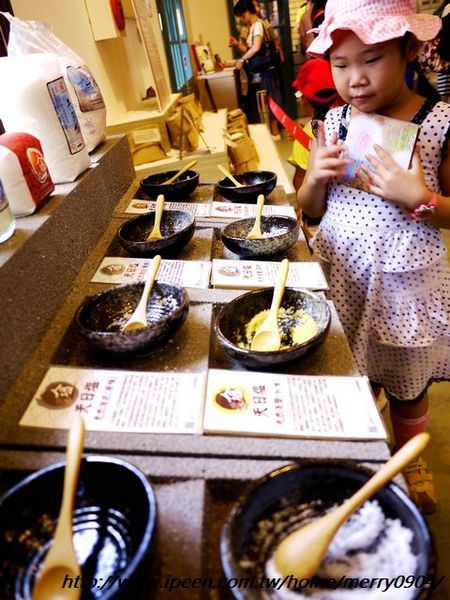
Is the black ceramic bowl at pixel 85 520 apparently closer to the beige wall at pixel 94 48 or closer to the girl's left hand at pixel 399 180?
the girl's left hand at pixel 399 180

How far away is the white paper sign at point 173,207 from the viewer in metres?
1.70

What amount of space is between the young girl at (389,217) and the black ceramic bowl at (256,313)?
1.10 feet

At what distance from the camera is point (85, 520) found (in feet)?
2.21

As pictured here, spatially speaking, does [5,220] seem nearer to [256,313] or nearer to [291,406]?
[256,313]

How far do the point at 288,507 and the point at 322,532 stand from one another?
0.28ft

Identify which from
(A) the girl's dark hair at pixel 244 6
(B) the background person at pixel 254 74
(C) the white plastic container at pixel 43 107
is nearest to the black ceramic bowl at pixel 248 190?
(C) the white plastic container at pixel 43 107

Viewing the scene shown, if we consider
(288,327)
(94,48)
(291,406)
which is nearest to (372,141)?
(288,327)

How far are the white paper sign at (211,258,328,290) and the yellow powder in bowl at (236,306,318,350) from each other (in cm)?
11

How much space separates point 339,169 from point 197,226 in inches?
21.9

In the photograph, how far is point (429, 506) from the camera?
1.46 m

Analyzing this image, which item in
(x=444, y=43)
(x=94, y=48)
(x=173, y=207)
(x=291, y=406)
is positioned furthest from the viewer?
(x=444, y=43)

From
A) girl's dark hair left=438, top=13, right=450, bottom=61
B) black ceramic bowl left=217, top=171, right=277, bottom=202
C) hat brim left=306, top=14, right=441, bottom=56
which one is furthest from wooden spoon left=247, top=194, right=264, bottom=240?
girl's dark hair left=438, top=13, right=450, bottom=61

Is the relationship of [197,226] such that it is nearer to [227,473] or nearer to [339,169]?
[339,169]

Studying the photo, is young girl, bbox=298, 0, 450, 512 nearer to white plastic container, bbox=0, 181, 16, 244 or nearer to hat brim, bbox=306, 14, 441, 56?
hat brim, bbox=306, 14, 441, 56
